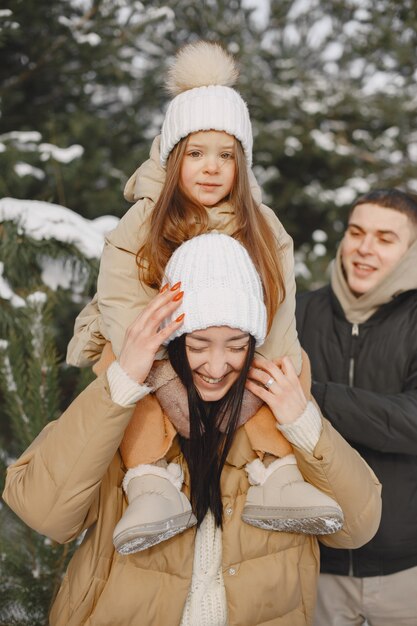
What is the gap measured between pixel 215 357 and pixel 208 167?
1.98ft

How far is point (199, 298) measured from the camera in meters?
1.82

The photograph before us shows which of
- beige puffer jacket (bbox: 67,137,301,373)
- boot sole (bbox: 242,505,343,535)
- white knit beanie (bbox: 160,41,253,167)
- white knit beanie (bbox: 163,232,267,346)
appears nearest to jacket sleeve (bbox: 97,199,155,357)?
beige puffer jacket (bbox: 67,137,301,373)

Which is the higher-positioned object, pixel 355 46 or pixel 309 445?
pixel 355 46

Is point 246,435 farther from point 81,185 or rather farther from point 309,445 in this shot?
point 81,185

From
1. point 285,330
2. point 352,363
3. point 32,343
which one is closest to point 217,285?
point 285,330

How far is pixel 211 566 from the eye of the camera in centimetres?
197

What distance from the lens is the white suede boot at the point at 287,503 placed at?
73.6 inches

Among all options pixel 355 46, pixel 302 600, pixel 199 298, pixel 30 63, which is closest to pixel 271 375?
pixel 199 298

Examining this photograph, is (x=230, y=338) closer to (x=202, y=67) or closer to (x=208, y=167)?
(x=208, y=167)

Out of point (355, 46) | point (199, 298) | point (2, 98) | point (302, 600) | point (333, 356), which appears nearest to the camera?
point (199, 298)

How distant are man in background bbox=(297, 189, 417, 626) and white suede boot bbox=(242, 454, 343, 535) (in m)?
0.45

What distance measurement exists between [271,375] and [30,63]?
3.53 meters

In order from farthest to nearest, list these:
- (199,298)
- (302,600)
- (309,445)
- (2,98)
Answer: (2,98) < (302,600) < (309,445) < (199,298)

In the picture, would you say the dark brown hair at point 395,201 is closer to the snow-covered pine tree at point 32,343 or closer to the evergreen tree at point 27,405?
the snow-covered pine tree at point 32,343
